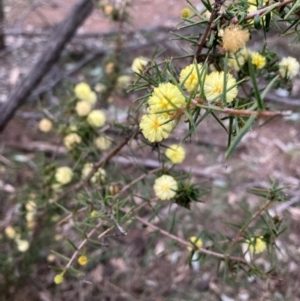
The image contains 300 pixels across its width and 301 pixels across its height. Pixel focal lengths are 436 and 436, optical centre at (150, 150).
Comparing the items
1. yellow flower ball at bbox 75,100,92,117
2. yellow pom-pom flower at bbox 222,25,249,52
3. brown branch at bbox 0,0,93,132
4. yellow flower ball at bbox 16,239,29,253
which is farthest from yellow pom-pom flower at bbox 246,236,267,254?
brown branch at bbox 0,0,93,132

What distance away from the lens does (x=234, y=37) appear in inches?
22.6

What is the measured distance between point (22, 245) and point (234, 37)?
990 millimetres

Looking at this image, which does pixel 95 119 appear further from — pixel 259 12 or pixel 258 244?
pixel 259 12

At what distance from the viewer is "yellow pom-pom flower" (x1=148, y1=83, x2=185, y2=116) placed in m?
0.47

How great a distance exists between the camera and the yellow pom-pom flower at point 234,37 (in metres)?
0.57

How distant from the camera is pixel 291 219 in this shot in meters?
1.60

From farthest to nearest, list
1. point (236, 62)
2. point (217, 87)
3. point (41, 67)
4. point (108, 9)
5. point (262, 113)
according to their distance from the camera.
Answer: point (41, 67)
point (108, 9)
point (236, 62)
point (217, 87)
point (262, 113)

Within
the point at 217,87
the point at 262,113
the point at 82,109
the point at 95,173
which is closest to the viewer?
the point at 262,113

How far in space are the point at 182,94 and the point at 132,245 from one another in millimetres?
1215

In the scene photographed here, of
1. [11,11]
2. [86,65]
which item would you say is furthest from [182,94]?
[11,11]

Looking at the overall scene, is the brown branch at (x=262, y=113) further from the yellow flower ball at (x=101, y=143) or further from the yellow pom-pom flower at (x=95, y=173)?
the yellow flower ball at (x=101, y=143)

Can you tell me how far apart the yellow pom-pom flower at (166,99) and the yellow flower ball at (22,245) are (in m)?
0.96

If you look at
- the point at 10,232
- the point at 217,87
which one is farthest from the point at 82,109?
the point at 217,87

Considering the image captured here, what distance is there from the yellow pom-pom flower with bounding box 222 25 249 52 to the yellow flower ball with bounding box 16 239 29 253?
0.96 m
